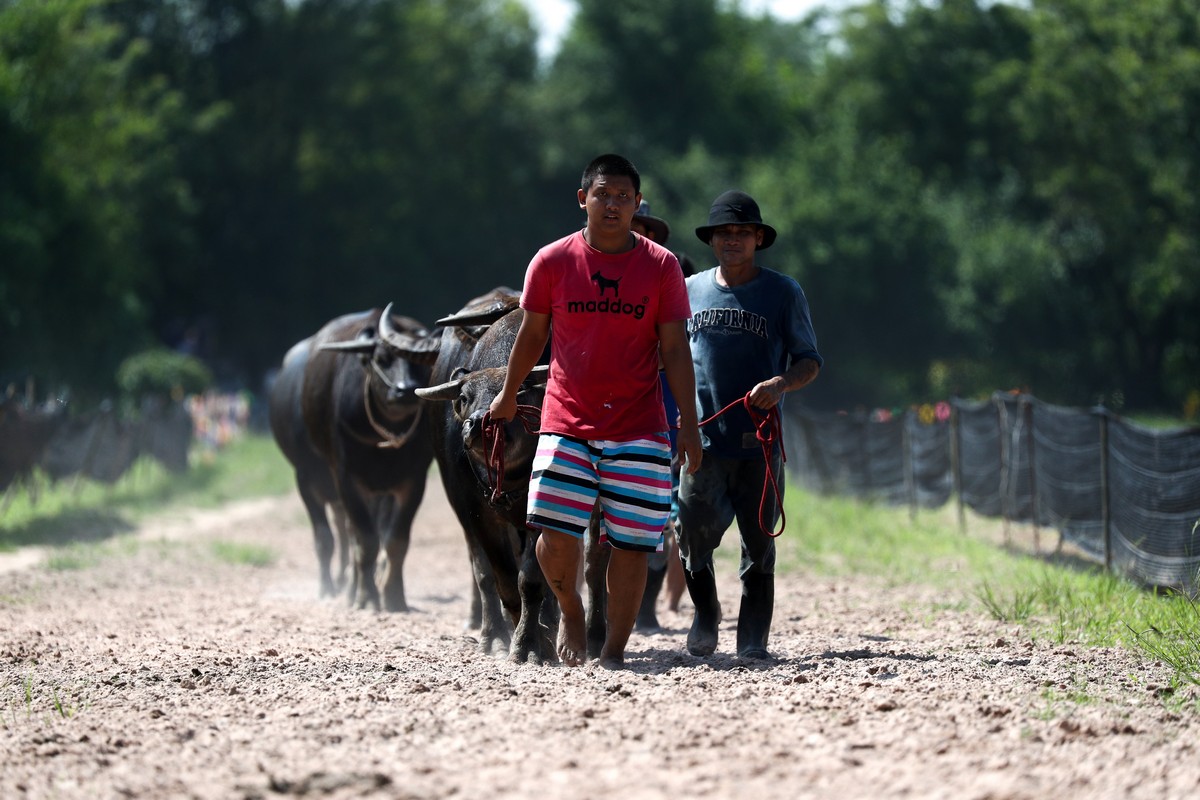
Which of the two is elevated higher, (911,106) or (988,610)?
(911,106)

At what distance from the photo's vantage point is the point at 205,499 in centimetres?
2250

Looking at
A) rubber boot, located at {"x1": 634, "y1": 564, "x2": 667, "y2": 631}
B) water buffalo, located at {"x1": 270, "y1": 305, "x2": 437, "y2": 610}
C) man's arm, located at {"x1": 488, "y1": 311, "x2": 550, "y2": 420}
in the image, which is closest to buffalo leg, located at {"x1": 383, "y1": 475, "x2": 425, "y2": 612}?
water buffalo, located at {"x1": 270, "y1": 305, "x2": 437, "y2": 610}

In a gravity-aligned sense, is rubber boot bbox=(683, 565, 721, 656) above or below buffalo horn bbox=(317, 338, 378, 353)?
below

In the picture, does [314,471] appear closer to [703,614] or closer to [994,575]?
[994,575]

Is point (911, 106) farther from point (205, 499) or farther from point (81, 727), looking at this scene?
point (81, 727)

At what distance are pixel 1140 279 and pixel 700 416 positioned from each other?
37.4m

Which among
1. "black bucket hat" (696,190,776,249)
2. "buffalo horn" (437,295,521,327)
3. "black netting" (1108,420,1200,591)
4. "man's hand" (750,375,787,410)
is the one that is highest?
"black bucket hat" (696,190,776,249)

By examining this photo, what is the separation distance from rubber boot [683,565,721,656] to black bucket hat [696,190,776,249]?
60.5 inches

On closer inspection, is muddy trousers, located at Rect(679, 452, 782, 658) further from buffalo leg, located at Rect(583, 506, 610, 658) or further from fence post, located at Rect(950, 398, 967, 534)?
fence post, located at Rect(950, 398, 967, 534)

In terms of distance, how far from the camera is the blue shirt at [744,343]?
7.11 metres

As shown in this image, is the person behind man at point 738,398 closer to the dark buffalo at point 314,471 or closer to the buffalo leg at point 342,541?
the dark buffalo at point 314,471

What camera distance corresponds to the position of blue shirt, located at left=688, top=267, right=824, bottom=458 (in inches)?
280

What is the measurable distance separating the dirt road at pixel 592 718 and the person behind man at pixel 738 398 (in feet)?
1.11

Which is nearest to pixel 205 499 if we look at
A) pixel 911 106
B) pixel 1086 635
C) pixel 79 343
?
pixel 79 343
